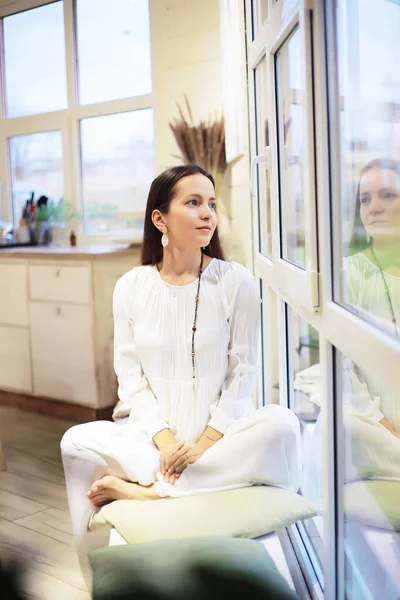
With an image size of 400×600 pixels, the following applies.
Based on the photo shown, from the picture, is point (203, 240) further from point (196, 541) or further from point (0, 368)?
point (0, 368)

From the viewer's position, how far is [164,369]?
1.96 m

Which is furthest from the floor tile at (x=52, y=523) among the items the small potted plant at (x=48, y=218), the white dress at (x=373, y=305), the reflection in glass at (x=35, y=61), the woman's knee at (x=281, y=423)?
the reflection in glass at (x=35, y=61)

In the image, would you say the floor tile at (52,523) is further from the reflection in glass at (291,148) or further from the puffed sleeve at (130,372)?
the reflection in glass at (291,148)

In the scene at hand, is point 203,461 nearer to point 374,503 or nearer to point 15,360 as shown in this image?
point 374,503

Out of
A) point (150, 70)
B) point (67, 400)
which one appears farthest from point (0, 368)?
point (150, 70)

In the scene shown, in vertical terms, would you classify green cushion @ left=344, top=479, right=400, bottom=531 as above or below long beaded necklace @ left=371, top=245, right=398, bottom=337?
below

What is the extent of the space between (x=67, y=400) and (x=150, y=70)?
1915 mm

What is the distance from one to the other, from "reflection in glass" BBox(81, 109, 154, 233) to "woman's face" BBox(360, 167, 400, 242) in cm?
304

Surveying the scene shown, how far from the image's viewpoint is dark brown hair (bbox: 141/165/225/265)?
1959 millimetres

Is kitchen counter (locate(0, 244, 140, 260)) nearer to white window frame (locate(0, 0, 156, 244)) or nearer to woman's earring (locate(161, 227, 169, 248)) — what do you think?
white window frame (locate(0, 0, 156, 244))

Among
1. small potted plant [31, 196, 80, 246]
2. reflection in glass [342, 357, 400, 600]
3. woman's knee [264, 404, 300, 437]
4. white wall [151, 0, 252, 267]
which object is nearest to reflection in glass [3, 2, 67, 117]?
small potted plant [31, 196, 80, 246]

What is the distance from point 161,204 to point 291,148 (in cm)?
43

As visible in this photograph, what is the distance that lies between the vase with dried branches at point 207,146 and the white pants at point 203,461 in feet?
5.33

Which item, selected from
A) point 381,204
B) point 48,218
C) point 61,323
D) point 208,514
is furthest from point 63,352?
point 381,204
